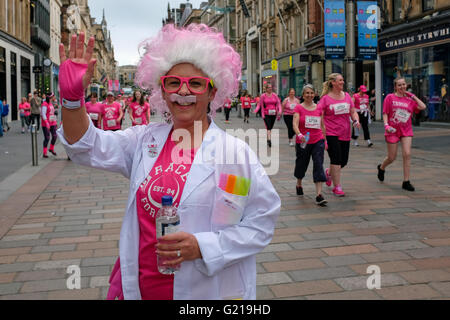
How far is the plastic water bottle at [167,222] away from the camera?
6.11ft

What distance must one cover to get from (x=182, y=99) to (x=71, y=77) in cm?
45

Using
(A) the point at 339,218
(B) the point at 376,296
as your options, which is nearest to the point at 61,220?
(A) the point at 339,218

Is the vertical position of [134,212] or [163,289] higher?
[134,212]

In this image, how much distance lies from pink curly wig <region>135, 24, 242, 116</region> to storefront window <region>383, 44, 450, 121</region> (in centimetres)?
2028

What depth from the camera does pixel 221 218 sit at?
1.94 metres

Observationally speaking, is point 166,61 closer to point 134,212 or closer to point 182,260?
point 134,212

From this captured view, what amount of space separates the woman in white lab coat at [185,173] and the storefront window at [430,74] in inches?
806

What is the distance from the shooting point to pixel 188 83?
2.15m

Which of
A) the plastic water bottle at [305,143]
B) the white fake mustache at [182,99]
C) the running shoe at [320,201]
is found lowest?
the running shoe at [320,201]

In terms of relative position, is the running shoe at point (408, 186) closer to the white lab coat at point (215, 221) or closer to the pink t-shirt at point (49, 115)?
the white lab coat at point (215, 221)

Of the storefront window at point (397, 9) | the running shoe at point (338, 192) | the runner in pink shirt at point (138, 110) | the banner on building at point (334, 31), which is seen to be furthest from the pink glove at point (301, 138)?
the storefront window at point (397, 9)

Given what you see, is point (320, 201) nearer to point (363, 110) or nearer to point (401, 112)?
point (401, 112)

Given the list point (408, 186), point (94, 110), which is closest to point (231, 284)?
point (408, 186)

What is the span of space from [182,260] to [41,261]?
134 inches
